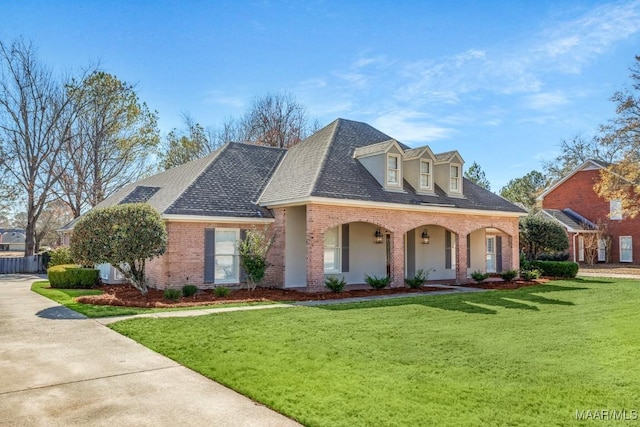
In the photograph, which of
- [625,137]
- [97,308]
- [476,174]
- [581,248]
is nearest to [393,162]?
[97,308]

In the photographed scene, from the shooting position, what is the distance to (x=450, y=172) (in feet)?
66.5

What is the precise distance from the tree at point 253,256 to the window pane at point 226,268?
3.67 feet

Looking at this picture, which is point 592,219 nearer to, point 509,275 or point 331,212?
point 509,275

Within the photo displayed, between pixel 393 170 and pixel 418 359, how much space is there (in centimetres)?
1199

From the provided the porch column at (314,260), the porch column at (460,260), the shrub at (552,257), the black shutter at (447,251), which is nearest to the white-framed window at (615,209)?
the shrub at (552,257)

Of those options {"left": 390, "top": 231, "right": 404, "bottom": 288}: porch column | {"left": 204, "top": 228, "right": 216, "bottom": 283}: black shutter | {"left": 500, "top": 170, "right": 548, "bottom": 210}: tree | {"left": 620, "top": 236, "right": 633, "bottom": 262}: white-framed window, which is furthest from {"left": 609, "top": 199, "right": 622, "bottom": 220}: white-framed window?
{"left": 204, "top": 228, "right": 216, "bottom": 283}: black shutter

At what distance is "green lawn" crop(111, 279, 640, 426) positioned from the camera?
16.4 ft

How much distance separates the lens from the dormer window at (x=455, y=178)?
2028cm

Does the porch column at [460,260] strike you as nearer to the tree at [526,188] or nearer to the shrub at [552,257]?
the shrub at [552,257]

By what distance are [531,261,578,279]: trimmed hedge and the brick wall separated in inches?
628

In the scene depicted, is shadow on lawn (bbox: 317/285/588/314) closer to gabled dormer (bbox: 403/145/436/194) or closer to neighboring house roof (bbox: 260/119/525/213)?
neighboring house roof (bbox: 260/119/525/213)

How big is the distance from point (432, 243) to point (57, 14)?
1678cm
